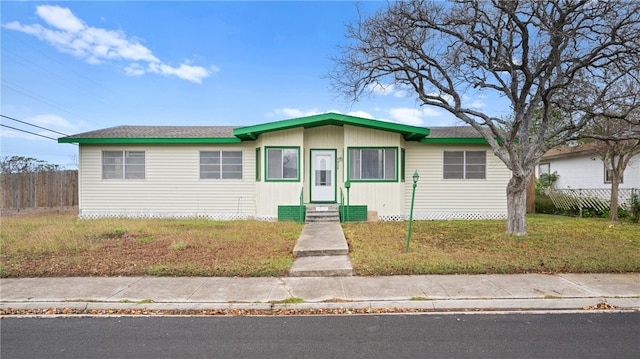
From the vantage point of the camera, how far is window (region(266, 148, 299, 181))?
1284 centimetres

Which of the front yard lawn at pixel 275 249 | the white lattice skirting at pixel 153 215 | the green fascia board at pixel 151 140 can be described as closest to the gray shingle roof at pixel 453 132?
the front yard lawn at pixel 275 249

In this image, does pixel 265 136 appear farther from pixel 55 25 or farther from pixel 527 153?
pixel 55 25

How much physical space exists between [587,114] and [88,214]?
54.8 feet

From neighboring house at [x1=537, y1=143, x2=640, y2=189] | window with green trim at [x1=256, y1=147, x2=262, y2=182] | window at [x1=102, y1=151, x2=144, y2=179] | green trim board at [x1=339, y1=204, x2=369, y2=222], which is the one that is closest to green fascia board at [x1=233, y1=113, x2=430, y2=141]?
window with green trim at [x1=256, y1=147, x2=262, y2=182]

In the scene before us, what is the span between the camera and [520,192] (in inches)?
368

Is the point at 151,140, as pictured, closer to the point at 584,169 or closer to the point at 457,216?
the point at 457,216

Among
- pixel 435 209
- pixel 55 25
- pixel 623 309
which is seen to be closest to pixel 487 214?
pixel 435 209

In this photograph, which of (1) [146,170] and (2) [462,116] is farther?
(1) [146,170]

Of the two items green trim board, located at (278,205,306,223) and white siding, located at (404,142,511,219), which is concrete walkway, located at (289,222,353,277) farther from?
white siding, located at (404,142,511,219)

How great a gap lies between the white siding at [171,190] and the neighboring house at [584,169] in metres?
16.3

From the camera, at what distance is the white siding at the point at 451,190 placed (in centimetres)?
1352

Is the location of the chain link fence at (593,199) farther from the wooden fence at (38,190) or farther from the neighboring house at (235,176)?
the wooden fence at (38,190)

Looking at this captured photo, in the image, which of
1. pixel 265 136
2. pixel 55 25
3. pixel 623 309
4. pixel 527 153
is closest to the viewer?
pixel 623 309

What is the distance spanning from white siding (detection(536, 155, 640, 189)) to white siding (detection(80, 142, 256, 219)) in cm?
1704
